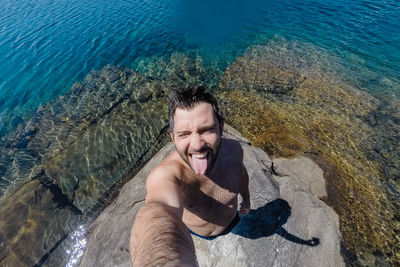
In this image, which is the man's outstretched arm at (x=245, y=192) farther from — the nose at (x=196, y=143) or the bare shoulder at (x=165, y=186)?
Result: the nose at (x=196, y=143)

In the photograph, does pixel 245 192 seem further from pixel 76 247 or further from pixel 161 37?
pixel 161 37

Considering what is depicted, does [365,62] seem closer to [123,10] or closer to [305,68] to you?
[305,68]

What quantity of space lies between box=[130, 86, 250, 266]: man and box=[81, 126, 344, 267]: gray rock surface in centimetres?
41

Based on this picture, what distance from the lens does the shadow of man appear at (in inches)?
135

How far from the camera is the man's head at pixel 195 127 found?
6.01 ft

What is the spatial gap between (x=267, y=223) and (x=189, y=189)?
212 cm

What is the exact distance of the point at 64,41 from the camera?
1363cm

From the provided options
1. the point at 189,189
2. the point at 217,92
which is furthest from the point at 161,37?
the point at 189,189

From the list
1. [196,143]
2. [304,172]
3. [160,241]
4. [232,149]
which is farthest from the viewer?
[304,172]

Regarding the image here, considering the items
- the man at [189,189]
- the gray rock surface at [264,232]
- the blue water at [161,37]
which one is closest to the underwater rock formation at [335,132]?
the gray rock surface at [264,232]

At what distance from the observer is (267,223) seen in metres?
3.60

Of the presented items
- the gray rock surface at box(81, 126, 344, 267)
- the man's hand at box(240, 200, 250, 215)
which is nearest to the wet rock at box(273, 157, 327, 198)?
the gray rock surface at box(81, 126, 344, 267)

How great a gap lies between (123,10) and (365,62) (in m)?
18.6

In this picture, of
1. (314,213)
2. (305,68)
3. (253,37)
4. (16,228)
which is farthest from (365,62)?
(16,228)
